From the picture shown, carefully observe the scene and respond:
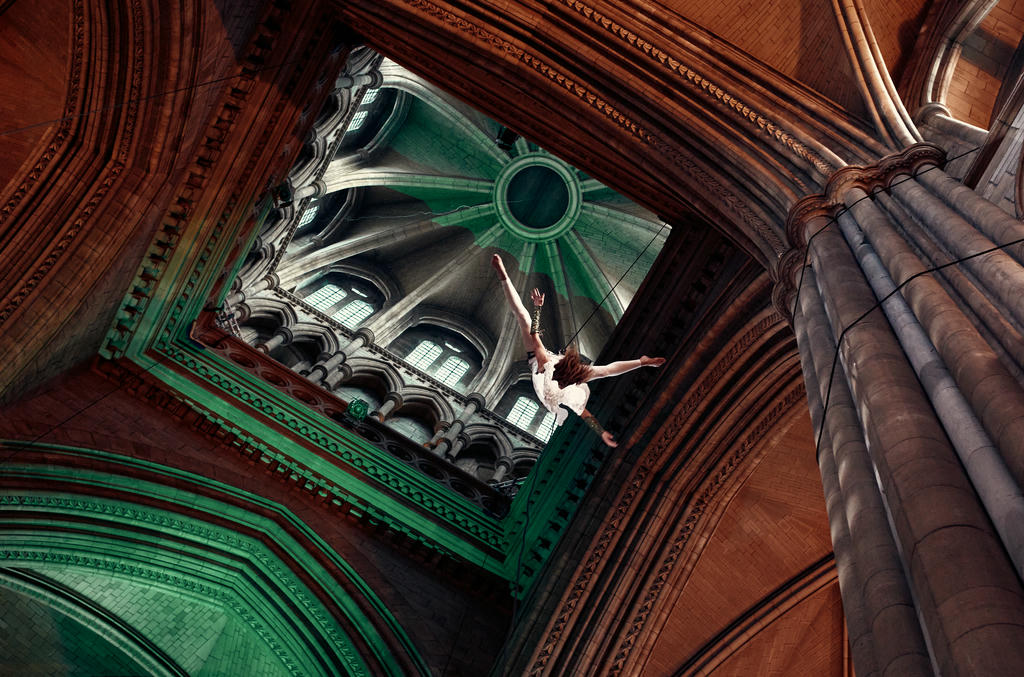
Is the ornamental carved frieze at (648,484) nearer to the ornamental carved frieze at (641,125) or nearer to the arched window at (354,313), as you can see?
the ornamental carved frieze at (641,125)

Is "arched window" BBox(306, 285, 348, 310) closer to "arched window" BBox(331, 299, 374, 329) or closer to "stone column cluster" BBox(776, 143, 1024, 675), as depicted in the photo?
"arched window" BBox(331, 299, 374, 329)

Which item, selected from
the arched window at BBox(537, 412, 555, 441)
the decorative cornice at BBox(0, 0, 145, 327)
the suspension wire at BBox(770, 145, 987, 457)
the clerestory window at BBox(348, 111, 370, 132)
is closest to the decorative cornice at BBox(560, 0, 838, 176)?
the suspension wire at BBox(770, 145, 987, 457)

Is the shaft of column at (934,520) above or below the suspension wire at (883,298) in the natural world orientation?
below

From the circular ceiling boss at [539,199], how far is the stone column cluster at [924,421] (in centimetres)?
1676

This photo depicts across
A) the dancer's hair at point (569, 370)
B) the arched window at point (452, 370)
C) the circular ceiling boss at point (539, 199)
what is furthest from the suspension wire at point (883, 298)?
the circular ceiling boss at point (539, 199)

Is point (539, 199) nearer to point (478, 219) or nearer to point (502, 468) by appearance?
point (478, 219)

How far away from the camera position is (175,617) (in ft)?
33.4

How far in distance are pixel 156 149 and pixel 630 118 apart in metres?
5.13

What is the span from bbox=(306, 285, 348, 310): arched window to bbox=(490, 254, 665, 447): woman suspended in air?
370 inches

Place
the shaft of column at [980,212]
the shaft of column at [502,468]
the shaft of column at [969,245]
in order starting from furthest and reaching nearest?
the shaft of column at [502,468] < the shaft of column at [980,212] < the shaft of column at [969,245]

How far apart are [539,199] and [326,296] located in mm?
7384

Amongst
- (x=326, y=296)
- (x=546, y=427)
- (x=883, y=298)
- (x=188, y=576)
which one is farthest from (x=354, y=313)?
(x=883, y=298)

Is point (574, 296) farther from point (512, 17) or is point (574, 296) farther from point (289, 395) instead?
point (512, 17)

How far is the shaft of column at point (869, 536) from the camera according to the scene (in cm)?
266
